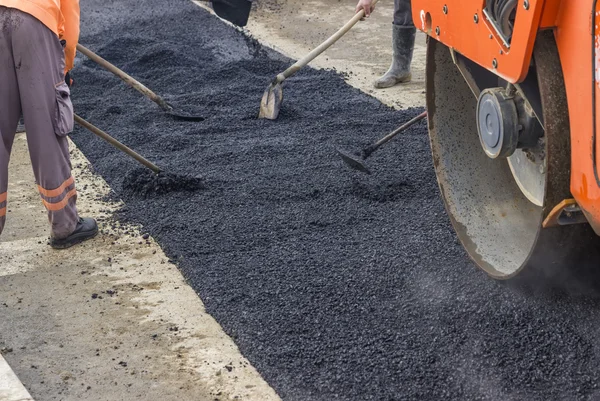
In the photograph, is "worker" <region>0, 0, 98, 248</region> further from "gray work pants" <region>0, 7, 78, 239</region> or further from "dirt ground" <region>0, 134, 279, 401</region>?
"dirt ground" <region>0, 134, 279, 401</region>

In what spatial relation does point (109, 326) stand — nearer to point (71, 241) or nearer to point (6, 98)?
point (71, 241)

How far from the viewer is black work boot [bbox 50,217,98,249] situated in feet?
13.9

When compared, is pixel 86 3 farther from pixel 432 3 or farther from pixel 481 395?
pixel 481 395

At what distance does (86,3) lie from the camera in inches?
399

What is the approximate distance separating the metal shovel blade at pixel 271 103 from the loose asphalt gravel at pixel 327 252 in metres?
0.07

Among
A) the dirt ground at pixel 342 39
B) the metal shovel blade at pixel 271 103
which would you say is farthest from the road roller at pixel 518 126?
the dirt ground at pixel 342 39

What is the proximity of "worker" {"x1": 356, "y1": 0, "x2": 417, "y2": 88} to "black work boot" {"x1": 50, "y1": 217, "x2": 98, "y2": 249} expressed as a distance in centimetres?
308

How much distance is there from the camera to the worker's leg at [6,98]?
3830 mm

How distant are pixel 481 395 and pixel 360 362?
17.2 inches

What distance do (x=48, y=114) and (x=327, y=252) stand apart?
138 cm

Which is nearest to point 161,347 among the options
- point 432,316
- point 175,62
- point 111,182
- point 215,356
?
point 215,356

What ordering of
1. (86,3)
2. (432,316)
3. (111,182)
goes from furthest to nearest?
(86,3) → (111,182) → (432,316)

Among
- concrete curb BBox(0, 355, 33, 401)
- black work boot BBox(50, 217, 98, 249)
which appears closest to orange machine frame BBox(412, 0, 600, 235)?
concrete curb BBox(0, 355, 33, 401)

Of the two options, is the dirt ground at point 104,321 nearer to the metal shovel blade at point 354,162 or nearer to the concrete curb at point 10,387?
the concrete curb at point 10,387
